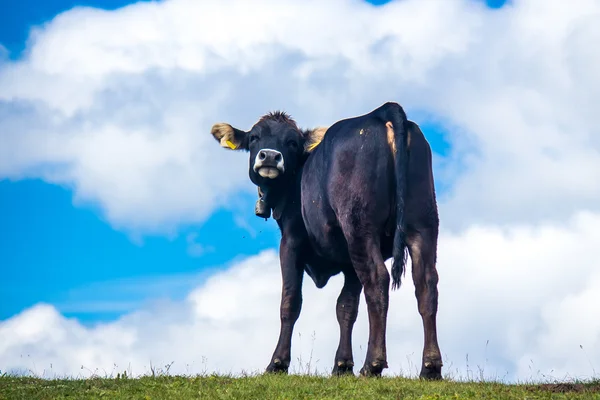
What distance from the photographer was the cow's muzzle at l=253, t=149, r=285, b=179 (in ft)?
51.1

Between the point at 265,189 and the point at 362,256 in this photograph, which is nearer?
the point at 362,256

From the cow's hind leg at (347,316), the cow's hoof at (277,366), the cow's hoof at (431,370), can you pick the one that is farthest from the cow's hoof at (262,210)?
the cow's hoof at (431,370)

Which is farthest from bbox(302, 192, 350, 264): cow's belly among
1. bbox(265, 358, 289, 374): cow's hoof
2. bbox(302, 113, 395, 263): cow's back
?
bbox(265, 358, 289, 374): cow's hoof

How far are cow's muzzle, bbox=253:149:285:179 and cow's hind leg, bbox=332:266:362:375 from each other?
199 cm

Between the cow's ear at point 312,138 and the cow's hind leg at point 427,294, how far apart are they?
385 centimetres

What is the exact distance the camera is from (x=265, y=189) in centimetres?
1606

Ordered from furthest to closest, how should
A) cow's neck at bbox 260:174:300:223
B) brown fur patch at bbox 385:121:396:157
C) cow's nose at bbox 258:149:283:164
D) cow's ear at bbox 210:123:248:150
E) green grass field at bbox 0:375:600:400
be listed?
cow's ear at bbox 210:123:248:150, cow's neck at bbox 260:174:300:223, cow's nose at bbox 258:149:283:164, brown fur patch at bbox 385:121:396:157, green grass field at bbox 0:375:600:400

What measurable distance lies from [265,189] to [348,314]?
260 cm

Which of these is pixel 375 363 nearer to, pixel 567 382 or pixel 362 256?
pixel 362 256

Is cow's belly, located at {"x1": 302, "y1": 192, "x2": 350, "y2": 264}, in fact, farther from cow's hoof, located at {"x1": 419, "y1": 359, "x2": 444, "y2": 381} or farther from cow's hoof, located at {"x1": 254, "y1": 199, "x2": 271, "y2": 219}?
cow's hoof, located at {"x1": 419, "y1": 359, "x2": 444, "y2": 381}

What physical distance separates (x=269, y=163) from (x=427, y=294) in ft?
13.6

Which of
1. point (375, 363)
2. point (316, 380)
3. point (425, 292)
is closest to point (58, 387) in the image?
point (316, 380)

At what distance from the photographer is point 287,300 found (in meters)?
15.1

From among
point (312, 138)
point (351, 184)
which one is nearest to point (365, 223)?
point (351, 184)
